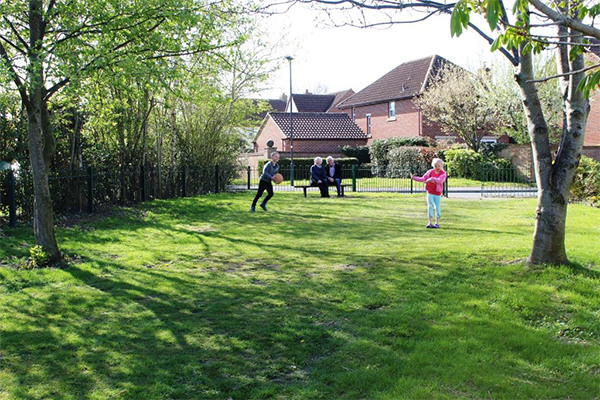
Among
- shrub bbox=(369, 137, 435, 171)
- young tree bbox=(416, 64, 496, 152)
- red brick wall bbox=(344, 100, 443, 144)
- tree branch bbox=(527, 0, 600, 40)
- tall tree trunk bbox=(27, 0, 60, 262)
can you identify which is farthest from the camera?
red brick wall bbox=(344, 100, 443, 144)

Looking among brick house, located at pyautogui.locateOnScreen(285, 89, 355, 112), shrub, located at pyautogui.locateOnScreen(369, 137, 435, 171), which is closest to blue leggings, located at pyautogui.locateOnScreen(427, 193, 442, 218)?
shrub, located at pyautogui.locateOnScreen(369, 137, 435, 171)

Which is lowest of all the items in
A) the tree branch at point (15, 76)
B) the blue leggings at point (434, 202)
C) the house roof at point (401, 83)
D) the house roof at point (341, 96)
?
the blue leggings at point (434, 202)

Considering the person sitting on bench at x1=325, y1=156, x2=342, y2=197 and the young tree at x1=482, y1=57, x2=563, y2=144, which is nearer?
the person sitting on bench at x1=325, y1=156, x2=342, y2=197

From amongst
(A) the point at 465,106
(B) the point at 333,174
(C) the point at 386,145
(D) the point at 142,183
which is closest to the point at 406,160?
(C) the point at 386,145

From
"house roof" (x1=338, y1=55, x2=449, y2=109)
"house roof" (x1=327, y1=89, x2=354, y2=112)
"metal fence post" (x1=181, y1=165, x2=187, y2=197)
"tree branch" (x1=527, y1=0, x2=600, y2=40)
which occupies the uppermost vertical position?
"house roof" (x1=327, y1=89, x2=354, y2=112)

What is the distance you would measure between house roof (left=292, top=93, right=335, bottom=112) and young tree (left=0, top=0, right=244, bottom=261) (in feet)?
173

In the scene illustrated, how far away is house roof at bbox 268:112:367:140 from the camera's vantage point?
43750 mm

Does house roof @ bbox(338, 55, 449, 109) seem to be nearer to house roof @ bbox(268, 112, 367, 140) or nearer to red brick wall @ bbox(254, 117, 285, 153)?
house roof @ bbox(268, 112, 367, 140)

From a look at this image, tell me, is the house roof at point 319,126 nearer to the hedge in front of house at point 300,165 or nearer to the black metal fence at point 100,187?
the hedge in front of house at point 300,165

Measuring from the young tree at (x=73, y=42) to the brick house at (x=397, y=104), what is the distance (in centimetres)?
3203

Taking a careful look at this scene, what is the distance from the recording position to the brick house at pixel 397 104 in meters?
41.0

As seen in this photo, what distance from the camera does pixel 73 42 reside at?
8.21 meters

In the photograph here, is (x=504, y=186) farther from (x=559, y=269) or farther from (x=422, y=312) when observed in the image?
(x=422, y=312)

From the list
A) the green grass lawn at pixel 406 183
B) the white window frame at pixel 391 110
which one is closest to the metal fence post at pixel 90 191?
the green grass lawn at pixel 406 183
